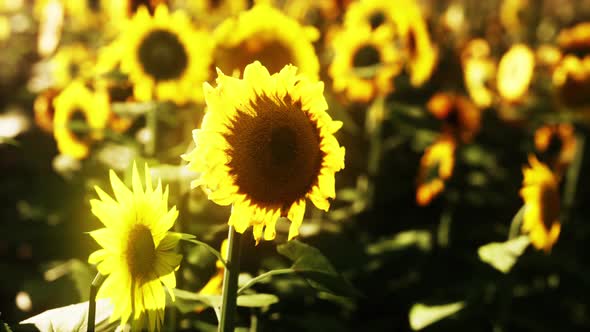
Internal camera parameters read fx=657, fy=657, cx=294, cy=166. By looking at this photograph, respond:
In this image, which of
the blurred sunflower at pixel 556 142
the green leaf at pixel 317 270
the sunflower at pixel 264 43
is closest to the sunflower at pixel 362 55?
the sunflower at pixel 264 43

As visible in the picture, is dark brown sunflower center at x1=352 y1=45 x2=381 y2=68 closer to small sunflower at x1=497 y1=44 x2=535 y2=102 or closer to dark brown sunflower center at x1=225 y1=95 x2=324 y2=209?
small sunflower at x1=497 y1=44 x2=535 y2=102

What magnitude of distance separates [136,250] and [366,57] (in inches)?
50.8

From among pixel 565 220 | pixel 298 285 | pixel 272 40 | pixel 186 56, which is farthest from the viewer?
pixel 565 220

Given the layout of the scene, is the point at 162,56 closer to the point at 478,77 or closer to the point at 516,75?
the point at 478,77

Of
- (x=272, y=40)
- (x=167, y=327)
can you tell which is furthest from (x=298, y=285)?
(x=272, y=40)

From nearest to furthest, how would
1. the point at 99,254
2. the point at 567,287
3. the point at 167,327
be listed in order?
the point at 99,254 → the point at 167,327 → the point at 567,287

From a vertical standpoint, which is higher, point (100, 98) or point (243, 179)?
point (100, 98)

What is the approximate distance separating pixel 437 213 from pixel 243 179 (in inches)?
65.1

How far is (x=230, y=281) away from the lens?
83cm

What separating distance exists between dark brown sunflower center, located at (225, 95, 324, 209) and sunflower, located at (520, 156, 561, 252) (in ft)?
2.04

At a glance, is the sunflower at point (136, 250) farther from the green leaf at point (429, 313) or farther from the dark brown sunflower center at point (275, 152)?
the green leaf at point (429, 313)

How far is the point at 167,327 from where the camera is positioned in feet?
3.88

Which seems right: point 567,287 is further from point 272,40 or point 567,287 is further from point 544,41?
point 544,41

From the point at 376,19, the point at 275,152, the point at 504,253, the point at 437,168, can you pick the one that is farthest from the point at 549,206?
the point at 376,19
